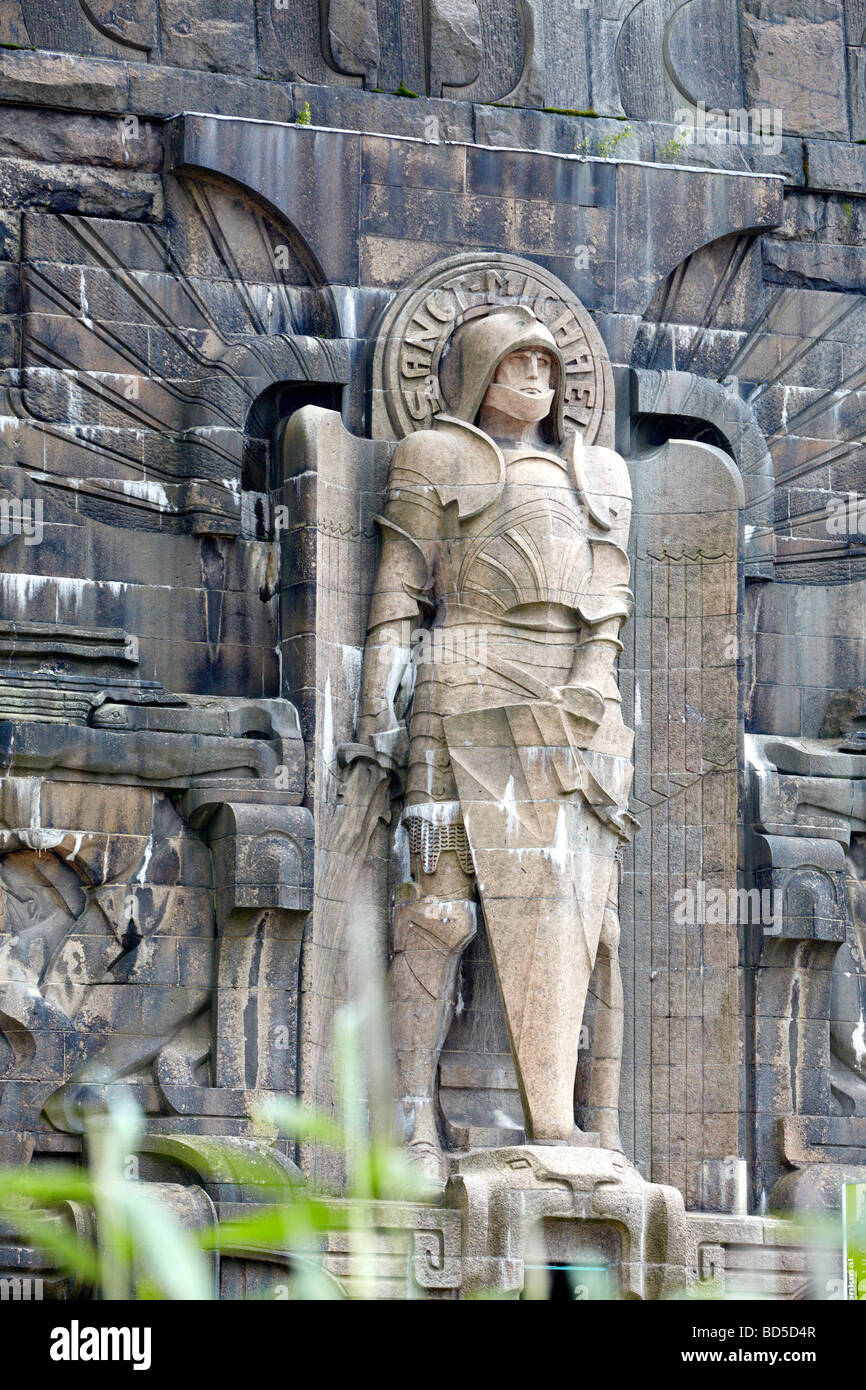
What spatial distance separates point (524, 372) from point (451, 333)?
59 centimetres

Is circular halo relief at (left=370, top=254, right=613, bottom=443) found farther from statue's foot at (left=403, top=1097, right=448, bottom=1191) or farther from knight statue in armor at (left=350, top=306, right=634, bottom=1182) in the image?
statue's foot at (left=403, top=1097, right=448, bottom=1191)

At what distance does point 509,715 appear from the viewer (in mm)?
20188

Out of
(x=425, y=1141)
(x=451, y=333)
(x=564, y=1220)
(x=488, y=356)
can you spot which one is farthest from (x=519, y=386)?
(x=564, y=1220)

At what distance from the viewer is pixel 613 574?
20766 mm

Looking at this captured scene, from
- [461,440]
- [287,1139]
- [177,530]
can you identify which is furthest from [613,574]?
[287,1139]

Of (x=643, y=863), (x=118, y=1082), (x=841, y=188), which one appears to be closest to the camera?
(x=118, y=1082)

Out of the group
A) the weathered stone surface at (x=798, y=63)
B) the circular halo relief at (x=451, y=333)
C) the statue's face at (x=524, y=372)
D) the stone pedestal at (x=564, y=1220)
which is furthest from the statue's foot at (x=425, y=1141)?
the weathered stone surface at (x=798, y=63)

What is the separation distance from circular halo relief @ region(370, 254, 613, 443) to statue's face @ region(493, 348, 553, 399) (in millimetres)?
352

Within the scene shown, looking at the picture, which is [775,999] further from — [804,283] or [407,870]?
[804,283]

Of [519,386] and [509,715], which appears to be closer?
[509,715]

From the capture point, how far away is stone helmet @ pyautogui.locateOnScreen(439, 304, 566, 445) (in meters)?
20.8

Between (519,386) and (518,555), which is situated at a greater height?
(519,386)

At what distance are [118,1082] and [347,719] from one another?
262cm

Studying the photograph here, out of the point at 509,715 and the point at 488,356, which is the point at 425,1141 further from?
the point at 488,356
